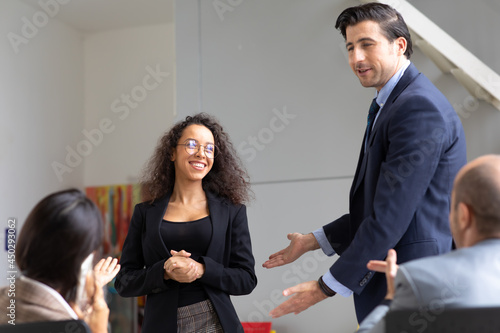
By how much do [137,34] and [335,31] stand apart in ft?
13.7

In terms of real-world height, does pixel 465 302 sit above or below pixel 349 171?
below

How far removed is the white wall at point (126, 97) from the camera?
770 cm

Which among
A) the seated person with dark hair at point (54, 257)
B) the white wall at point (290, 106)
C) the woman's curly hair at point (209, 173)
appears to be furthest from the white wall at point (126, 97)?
the seated person with dark hair at point (54, 257)

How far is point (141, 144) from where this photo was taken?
25.3 feet

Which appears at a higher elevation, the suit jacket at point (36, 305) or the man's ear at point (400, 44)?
the man's ear at point (400, 44)

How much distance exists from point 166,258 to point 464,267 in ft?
4.52

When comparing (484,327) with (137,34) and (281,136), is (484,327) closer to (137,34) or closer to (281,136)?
A: (281,136)

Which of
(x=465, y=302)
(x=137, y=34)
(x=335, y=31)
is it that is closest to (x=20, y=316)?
(x=465, y=302)

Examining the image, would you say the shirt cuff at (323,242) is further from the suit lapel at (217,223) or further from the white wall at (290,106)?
the white wall at (290,106)

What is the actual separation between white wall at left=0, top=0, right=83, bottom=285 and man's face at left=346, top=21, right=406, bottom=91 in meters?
5.21

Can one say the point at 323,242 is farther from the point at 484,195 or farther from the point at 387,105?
the point at 484,195

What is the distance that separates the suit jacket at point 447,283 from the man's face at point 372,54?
3.48 ft

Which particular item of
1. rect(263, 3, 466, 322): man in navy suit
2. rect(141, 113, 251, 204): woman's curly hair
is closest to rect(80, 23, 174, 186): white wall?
rect(141, 113, 251, 204): woman's curly hair

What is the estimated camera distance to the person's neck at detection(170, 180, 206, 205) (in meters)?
2.62
